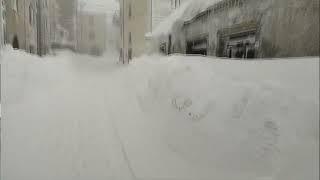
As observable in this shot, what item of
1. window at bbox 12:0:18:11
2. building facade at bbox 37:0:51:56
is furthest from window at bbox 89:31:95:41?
A: window at bbox 12:0:18:11

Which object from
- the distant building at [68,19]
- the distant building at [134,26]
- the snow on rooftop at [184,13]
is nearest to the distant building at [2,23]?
the distant building at [68,19]

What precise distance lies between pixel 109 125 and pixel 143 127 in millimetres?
111

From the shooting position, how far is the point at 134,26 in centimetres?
115

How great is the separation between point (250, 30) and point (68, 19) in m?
0.58

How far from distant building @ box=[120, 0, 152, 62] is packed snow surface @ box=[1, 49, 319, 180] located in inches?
1.8

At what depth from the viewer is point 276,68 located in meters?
0.95

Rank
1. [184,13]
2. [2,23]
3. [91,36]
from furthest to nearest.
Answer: [184,13], [91,36], [2,23]

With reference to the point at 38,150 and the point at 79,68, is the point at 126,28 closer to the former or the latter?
the point at 79,68

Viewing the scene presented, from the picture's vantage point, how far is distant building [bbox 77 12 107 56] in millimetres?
1104

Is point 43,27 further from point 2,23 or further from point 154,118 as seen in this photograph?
point 154,118

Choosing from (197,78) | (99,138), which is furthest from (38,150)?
(197,78)

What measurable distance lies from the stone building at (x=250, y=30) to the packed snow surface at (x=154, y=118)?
50mm

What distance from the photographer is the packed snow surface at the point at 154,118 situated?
3.05ft

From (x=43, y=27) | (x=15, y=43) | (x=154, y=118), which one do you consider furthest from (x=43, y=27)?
(x=154, y=118)
